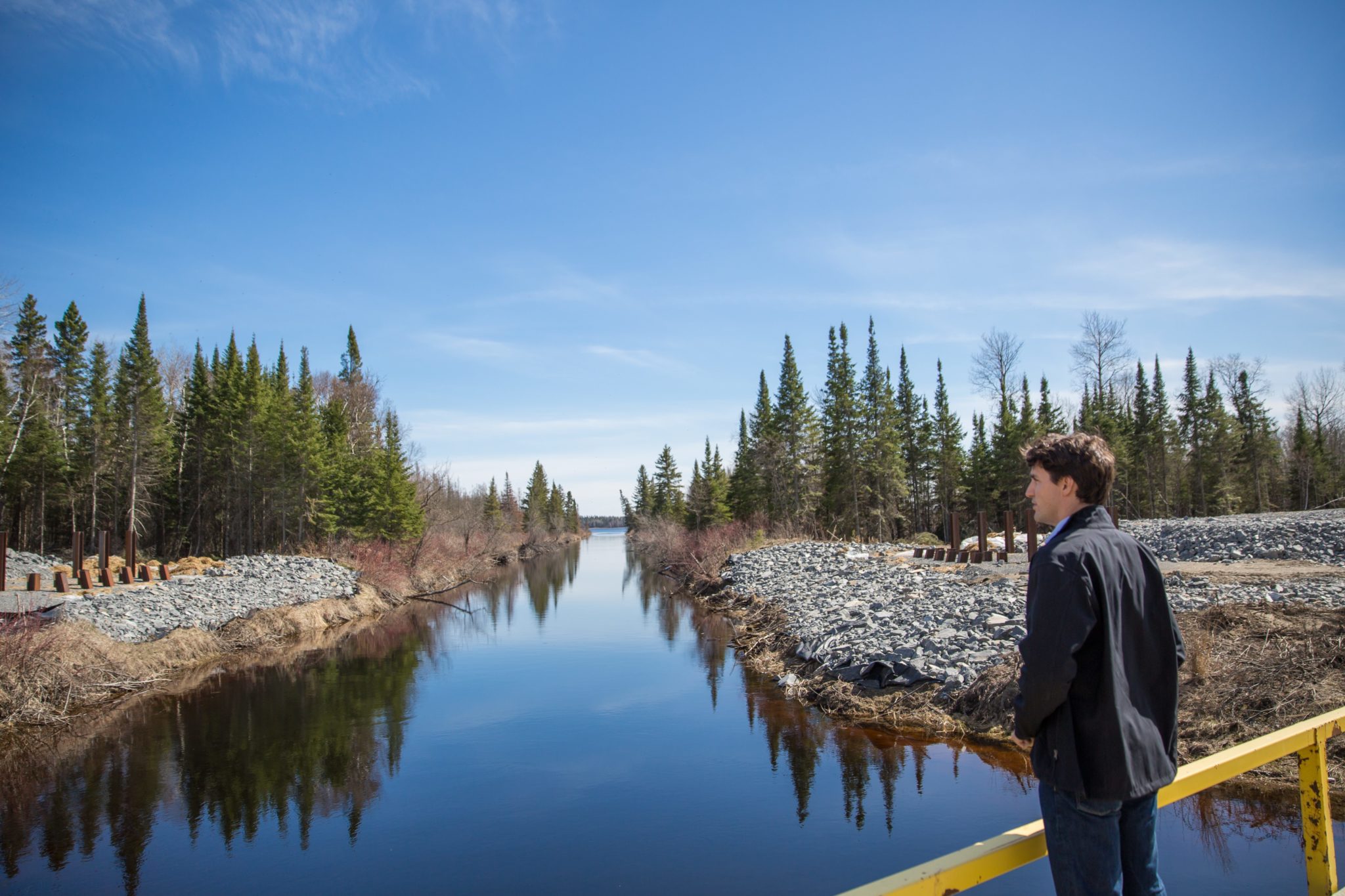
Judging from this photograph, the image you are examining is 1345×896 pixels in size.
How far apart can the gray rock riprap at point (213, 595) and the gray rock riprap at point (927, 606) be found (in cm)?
1445

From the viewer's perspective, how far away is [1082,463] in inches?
104

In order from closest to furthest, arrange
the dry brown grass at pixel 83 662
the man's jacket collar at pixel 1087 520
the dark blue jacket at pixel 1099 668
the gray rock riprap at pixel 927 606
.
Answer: the dark blue jacket at pixel 1099 668 → the man's jacket collar at pixel 1087 520 → the gray rock riprap at pixel 927 606 → the dry brown grass at pixel 83 662

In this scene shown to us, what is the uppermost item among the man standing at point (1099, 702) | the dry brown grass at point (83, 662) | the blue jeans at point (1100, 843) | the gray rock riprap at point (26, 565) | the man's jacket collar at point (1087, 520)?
the man's jacket collar at point (1087, 520)

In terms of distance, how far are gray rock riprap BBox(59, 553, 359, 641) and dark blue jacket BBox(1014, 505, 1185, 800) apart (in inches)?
743

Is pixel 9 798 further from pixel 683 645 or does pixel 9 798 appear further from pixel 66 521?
pixel 66 521

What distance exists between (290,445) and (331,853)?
3637 cm

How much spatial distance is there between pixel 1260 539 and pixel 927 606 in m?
9.72

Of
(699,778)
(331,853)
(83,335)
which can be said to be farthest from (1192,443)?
(83,335)

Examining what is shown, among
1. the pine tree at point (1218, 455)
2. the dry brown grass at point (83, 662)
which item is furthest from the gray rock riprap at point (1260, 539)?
the pine tree at point (1218, 455)

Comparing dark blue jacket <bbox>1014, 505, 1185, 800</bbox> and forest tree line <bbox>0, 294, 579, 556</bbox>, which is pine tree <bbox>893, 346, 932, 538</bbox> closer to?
forest tree line <bbox>0, 294, 579, 556</bbox>

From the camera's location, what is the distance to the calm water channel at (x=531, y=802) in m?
7.04

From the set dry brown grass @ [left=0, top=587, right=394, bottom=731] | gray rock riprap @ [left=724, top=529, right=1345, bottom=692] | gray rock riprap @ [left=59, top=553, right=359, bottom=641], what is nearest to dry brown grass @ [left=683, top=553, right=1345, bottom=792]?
gray rock riprap @ [left=724, top=529, right=1345, bottom=692]

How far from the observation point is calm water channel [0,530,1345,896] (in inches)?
277

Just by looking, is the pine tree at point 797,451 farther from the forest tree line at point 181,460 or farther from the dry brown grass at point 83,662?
the dry brown grass at point 83,662
